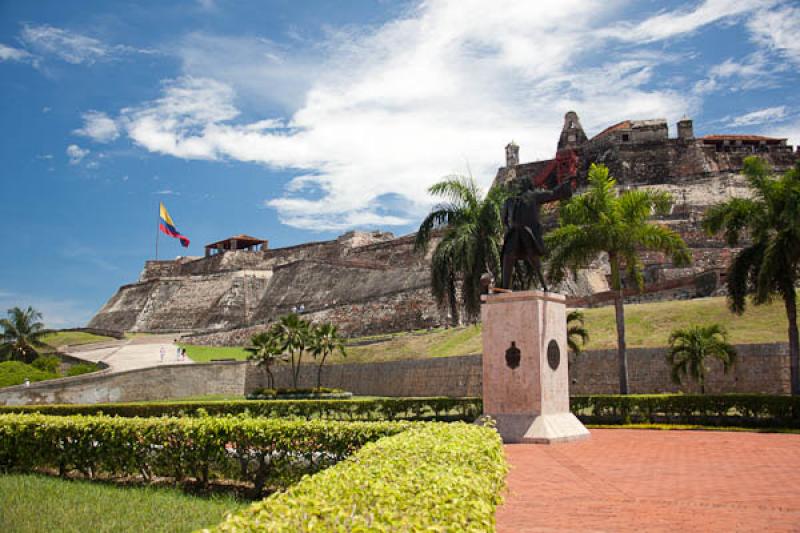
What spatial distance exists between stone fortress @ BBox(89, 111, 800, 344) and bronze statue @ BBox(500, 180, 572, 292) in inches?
738

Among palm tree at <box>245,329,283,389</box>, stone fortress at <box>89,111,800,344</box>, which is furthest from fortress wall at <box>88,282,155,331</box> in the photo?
palm tree at <box>245,329,283,389</box>

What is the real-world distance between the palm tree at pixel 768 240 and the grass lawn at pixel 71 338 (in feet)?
133

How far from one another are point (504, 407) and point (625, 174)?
4290cm

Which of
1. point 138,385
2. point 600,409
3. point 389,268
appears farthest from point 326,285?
point 600,409

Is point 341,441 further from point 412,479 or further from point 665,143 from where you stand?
point 665,143

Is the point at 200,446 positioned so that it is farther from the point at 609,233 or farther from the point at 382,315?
the point at 382,315

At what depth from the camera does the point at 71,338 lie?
46.9 m

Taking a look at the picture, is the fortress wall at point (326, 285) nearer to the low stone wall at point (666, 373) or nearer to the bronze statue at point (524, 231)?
the low stone wall at point (666, 373)

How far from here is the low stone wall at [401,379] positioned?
18.8 m

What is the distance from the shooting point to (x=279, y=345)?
28875mm

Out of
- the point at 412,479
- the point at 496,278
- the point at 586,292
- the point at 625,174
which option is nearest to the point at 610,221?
the point at 496,278

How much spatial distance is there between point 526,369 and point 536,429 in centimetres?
97

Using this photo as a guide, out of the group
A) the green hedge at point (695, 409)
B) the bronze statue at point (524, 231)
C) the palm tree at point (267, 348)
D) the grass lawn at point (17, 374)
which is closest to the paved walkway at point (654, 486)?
the green hedge at point (695, 409)

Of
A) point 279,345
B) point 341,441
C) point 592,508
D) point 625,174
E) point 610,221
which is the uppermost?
point 625,174
